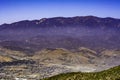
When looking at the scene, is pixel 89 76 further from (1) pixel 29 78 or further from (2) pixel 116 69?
(1) pixel 29 78

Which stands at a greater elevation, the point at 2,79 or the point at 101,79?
the point at 101,79

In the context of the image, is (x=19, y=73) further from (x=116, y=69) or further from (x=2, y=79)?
(x=116, y=69)

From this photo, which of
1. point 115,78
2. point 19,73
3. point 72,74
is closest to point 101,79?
point 115,78

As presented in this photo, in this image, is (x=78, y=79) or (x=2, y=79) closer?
(x=78, y=79)

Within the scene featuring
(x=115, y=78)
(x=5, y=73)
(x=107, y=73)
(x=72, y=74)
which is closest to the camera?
(x=115, y=78)

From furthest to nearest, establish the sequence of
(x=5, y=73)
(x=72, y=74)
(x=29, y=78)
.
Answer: (x=5, y=73), (x=29, y=78), (x=72, y=74)

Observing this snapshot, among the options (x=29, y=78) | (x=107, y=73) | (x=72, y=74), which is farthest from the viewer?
Result: (x=29, y=78)

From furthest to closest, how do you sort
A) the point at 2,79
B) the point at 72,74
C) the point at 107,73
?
1. the point at 2,79
2. the point at 72,74
3. the point at 107,73

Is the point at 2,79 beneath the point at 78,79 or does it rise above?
beneath

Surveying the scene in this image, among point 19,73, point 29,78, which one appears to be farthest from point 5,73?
point 29,78
